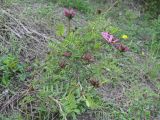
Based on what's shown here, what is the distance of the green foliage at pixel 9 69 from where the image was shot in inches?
94.8

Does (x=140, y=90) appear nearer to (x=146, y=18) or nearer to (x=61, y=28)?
(x=61, y=28)

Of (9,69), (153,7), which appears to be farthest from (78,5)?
(9,69)

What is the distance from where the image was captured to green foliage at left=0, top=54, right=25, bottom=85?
2408 millimetres

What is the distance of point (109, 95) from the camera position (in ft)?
8.57

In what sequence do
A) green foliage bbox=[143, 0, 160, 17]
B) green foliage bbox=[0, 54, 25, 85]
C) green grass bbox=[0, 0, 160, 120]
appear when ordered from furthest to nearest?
green foliage bbox=[143, 0, 160, 17]
green foliage bbox=[0, 54, 25, 85]
green grass bbox=[0, 0, 160, 120]

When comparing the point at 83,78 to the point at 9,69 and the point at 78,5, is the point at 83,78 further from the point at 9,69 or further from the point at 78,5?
the point at 78,5

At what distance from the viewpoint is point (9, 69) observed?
8.04 feet

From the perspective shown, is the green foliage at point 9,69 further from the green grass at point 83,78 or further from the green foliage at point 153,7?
the green foliage at point 153,7

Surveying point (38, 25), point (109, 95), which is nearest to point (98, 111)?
point (109, 95)

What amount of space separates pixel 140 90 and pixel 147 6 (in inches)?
75.8

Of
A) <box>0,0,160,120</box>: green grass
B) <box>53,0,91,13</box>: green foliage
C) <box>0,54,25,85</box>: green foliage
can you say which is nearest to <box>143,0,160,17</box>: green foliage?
<box>53,0,91,13</box>: green foliage

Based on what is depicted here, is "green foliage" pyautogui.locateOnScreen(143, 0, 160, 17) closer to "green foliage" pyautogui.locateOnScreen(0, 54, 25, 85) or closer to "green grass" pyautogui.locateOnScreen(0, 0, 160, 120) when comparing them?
"green grass" pyautogui.locateOnScreen(0, 0, 160, 120)

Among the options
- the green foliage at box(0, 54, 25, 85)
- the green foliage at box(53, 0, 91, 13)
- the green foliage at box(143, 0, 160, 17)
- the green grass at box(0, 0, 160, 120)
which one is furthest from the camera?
the green foliage at box(143, 0, 160, 17)

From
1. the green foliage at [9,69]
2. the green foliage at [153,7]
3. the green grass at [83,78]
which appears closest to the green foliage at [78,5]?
the green grass at [83,78]
